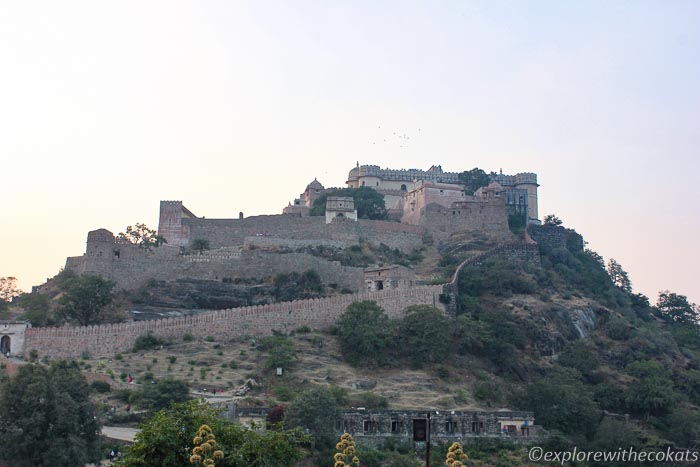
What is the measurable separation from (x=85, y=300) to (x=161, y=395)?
512 inches

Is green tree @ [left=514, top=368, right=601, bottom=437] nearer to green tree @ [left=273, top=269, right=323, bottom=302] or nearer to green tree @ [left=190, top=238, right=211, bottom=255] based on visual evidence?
green tree @ [left=273, top=269, right=323, bottom=302]

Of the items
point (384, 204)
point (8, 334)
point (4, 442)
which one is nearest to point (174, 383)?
point (4, 442)

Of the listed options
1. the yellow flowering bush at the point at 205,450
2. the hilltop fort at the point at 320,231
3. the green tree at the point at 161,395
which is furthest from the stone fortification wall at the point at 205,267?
the yellow flowering bush at the point at 205,450

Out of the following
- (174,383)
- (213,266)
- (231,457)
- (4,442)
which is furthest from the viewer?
(213,266)

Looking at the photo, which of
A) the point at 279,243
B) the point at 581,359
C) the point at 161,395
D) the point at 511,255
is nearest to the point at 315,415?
the point at 161,395

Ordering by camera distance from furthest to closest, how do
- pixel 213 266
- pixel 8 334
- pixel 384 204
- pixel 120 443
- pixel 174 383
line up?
pixel 384 204 < pixel 213 266 < pixel 8 334 < pixel 174 383 < pixel 120 443

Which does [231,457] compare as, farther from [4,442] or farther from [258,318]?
[258,318]

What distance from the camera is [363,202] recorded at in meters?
71.1

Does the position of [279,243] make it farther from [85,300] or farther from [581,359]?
[581,359]

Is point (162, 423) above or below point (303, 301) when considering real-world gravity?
below

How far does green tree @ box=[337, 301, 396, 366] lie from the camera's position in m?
47.4

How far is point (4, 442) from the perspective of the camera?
103 ft

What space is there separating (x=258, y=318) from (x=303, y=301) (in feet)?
8.91

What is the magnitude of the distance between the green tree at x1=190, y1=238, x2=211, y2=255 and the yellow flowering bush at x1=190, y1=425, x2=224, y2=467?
41.9 metres
